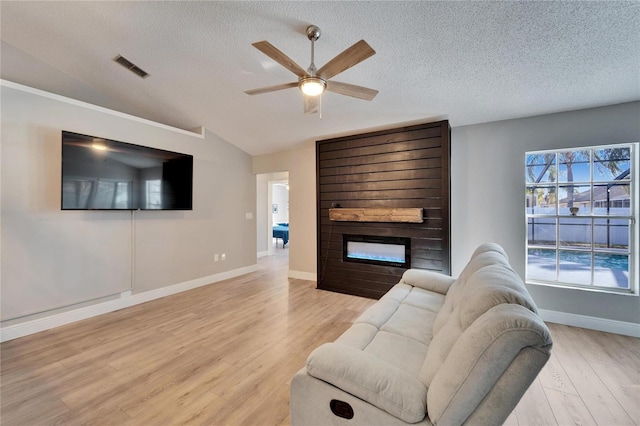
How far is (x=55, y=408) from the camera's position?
1782 mm

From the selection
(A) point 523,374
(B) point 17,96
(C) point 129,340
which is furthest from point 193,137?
(A) point 523,374

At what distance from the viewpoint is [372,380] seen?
1.09 metres

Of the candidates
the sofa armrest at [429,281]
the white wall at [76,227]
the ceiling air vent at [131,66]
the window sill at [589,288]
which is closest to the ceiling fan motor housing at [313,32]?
the ceiling air vent at [131,66]

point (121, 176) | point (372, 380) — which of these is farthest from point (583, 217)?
point (121, 176)

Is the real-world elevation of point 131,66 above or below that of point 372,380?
above

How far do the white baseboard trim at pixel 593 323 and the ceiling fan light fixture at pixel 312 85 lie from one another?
11.9 ft

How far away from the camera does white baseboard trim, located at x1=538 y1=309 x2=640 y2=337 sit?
2.75 meters

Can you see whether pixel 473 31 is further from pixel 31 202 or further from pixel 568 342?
pixel 31 202

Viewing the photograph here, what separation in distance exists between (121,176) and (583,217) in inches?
225

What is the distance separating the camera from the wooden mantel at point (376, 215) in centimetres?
362

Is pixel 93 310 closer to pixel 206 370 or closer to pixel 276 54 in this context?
pixel 206 370

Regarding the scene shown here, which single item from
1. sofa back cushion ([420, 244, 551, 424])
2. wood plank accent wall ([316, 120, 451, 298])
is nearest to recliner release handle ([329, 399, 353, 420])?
sofa back cushion ([420, 244, 551, 424])

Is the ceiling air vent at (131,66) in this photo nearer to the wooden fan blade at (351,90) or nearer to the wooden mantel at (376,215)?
the wooden fan blade at (351,90)

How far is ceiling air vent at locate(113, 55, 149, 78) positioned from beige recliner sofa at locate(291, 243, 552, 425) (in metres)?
3.84
